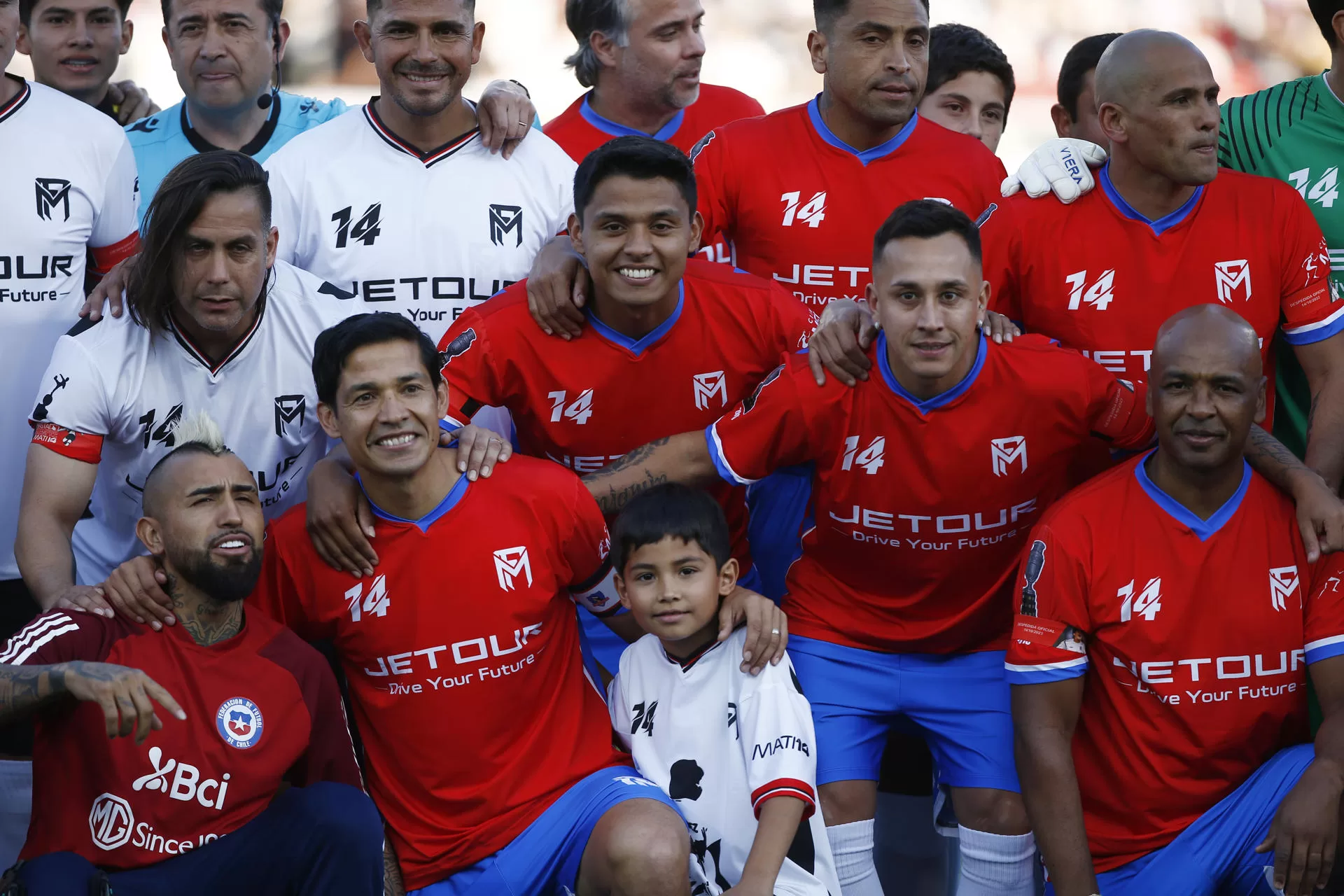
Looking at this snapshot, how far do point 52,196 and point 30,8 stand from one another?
1.22 m

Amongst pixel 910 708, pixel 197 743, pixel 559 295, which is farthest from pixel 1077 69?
pixel 197 743

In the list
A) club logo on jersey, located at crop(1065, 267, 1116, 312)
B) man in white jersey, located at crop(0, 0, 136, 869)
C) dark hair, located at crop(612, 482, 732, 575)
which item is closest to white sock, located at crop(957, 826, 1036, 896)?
dark hair, located at crop(612, 482, 732, 575)

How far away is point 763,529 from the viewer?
4.70m

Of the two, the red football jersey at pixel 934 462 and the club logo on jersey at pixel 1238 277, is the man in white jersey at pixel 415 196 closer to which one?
the red football jersey at pixel 934 462

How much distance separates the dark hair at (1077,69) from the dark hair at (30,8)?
3.35 meters

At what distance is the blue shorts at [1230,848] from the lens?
3574 mm

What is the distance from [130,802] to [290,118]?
2668 millimetres

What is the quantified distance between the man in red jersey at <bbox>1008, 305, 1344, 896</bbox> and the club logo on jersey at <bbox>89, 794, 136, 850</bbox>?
2.08 metres

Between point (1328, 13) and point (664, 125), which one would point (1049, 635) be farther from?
point (664, 125)

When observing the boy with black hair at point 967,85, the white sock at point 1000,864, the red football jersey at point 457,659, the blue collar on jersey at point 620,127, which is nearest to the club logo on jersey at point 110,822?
the red football jersey at point 457,659

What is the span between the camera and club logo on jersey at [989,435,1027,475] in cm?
396

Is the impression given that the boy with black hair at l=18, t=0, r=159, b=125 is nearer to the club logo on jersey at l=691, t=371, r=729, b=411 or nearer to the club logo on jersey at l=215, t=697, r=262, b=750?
the club logo on jersey at l=691, t=371, r=729, b=411

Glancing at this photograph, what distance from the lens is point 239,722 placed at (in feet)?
11.3

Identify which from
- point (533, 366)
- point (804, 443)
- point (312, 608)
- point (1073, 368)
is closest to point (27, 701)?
point (312, 608)
